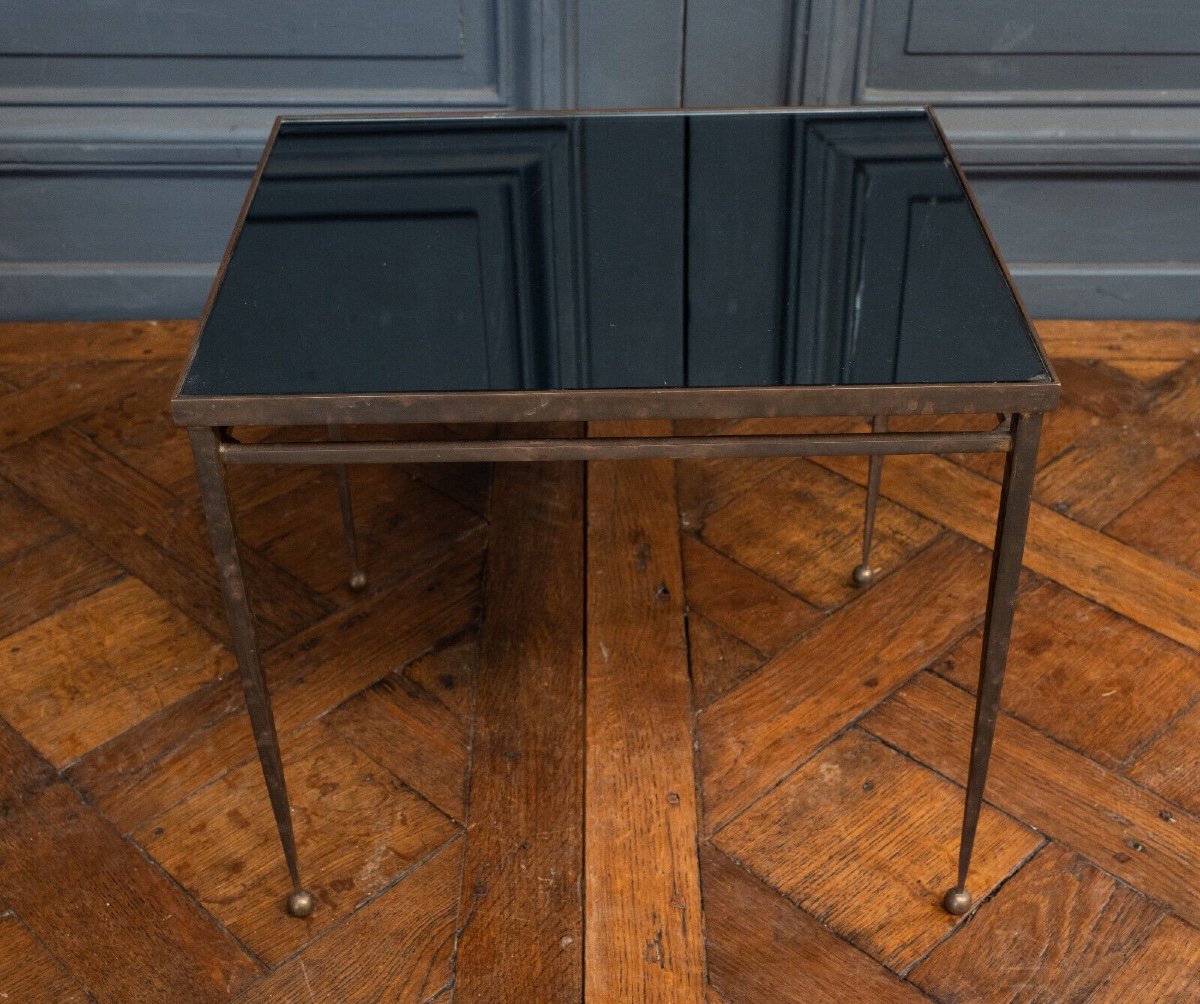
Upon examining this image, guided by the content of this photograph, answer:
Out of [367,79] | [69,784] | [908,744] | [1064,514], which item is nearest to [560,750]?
[908,744]

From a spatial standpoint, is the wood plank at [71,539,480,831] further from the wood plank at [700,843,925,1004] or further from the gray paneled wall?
the gray paneled wall

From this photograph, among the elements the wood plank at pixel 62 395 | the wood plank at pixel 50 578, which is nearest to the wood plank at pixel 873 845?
the wood plank at pixel 50 578

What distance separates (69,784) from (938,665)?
72 centimetres

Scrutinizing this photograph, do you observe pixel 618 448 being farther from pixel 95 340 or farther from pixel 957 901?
pixel 95 340

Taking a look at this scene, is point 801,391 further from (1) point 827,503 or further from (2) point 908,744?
(1) point 827,503

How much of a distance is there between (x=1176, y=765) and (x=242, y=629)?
72cm

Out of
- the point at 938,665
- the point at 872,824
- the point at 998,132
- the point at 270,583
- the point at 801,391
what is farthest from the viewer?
the point at 998,132

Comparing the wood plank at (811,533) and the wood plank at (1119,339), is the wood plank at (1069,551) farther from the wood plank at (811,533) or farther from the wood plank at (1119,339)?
the wood plank at (1119,339)

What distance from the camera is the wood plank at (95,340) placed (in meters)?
1.57

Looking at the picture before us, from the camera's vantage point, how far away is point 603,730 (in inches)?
42.4

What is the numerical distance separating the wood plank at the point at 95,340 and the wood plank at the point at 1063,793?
3.11ft

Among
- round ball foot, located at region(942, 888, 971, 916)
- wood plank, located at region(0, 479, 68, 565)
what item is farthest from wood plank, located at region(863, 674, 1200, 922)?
wood plank, located at region(0, 479, 68, 565)

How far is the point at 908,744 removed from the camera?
Answer: 107 cm

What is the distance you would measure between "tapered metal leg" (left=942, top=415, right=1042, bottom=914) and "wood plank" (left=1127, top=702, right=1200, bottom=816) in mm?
199
